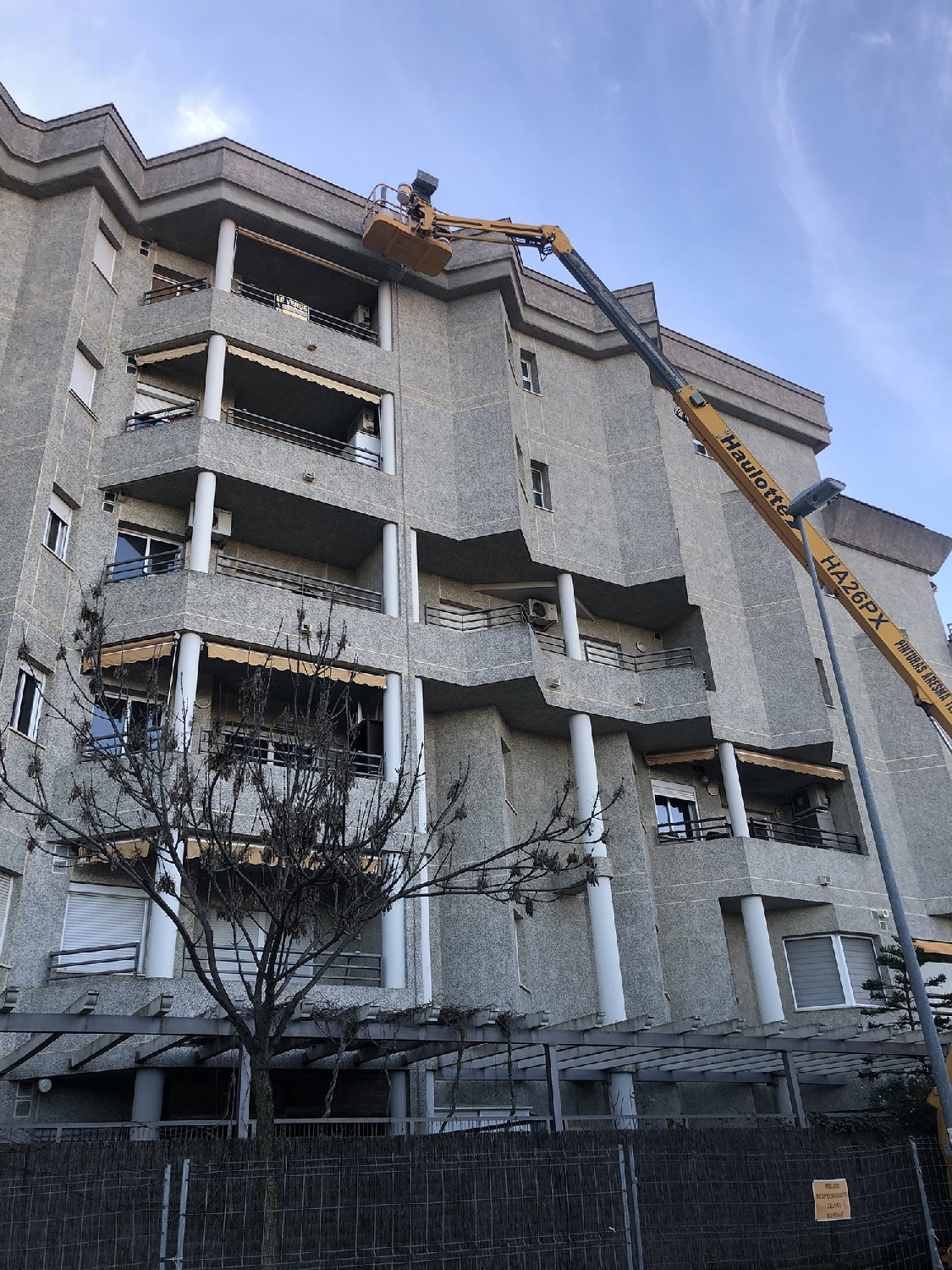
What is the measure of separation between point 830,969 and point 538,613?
10.2 metres

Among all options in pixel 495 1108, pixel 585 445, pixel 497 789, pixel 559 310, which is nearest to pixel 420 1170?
pixel 495 1108

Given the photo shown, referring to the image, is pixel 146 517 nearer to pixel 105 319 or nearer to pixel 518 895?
pixel 105 319

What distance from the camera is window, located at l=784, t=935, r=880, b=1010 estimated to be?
78.0 ft

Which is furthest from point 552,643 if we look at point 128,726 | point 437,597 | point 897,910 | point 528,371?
point 128,726

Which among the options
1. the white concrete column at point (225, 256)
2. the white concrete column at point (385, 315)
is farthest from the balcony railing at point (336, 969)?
the white concrete column at point (225, 256)

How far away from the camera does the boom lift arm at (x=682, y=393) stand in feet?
72.9

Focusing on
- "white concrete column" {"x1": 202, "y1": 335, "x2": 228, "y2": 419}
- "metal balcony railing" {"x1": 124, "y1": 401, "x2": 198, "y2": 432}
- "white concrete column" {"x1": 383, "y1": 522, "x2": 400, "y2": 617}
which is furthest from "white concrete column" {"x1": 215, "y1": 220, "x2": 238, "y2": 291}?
"white concrete column" {"x1": 383, "y1": 522, "x2": 400, "y2": 617}

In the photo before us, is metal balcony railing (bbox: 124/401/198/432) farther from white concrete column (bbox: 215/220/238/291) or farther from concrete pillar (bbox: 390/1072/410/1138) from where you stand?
concrete pillar (bbox: 390/1072/410/1138)

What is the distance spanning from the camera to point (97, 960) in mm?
17891

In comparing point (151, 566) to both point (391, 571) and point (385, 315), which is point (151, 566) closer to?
point (391, 571)

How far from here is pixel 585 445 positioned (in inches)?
1097

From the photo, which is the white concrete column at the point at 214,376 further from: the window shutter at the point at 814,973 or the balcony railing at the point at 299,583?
the window shutter at the point at 814,973

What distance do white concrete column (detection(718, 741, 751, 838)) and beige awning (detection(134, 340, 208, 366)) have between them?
14.7 meters

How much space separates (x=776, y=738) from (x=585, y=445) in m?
8.73
